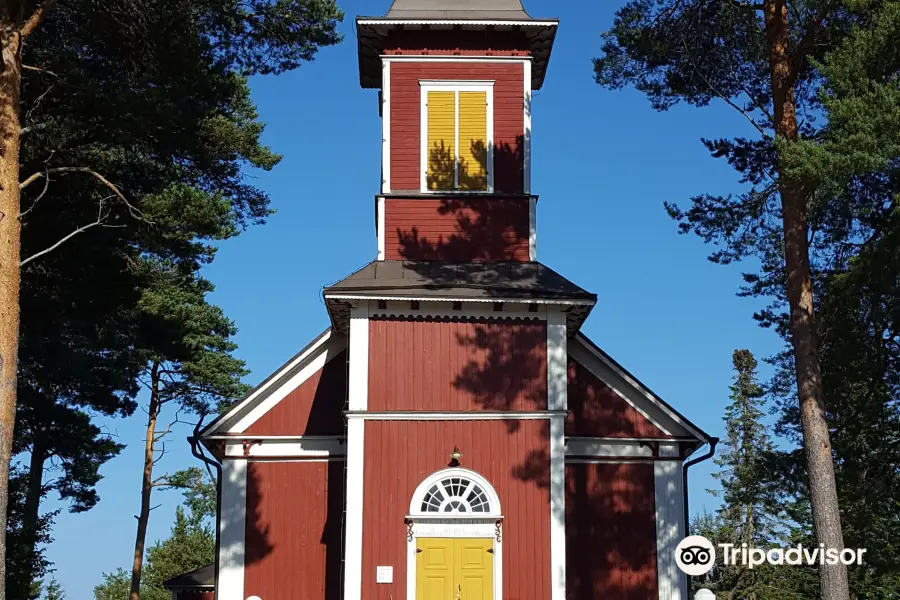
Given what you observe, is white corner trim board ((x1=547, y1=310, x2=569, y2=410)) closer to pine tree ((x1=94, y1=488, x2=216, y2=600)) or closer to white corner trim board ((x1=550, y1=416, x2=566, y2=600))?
white corner trim board ((x1=550, y1=416, x2=566, y2=600))

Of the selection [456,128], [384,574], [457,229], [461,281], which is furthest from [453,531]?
[456,128]

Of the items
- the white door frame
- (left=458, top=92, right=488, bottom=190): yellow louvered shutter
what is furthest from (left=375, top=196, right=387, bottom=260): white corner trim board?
the white door frame

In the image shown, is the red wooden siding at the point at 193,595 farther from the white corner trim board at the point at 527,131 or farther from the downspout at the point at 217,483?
the white corner trim board at the point at 527,131

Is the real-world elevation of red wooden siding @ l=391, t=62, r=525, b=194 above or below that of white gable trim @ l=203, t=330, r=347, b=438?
above

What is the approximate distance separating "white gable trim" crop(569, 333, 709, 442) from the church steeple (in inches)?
80.3

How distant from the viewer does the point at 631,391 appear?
59.1 feet

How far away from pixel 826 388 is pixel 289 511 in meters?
9.93

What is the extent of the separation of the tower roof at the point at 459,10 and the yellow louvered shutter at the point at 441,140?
123cm

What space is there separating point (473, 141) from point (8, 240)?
7.17m

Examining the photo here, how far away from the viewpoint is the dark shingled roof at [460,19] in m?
17.6

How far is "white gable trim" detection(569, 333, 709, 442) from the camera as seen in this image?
17.8 metres

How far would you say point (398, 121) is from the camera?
17.7 m

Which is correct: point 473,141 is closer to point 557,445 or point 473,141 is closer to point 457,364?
point 457,364

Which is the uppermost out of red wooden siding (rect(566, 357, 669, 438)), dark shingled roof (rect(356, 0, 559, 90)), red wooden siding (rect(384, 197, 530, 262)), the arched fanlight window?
dark shingled roof (rect(356, 0, 559, 90))
